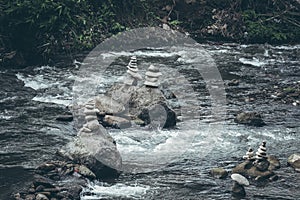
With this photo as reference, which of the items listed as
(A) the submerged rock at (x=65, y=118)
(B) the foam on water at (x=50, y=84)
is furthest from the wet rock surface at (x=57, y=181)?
(B) the foam on water at (x=50, y=84)

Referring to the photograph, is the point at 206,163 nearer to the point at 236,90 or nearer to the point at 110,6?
the point at 236,90

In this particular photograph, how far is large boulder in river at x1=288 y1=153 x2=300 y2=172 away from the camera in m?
14.4

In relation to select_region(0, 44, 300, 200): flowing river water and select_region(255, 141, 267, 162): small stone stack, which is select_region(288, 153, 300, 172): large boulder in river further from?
select_region(255, 141, 267, 162): small stone stack

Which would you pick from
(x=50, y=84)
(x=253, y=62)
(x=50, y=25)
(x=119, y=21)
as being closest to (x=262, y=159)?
(x=50, y=84)

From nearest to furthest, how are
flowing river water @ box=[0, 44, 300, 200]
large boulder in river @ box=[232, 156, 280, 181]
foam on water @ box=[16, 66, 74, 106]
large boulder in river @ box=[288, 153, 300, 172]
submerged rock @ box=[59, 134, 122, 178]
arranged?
flowing river water @ box=[0, 44, 300, 200] → submerged rock @ box=[59, 134, 122, 178] → large boulder in river @ box=[232, 156, 280, 181] → large boulder in river @ box=[288, 153, 300, 172] → foam on water @ box=[16, 66, 74, 106]

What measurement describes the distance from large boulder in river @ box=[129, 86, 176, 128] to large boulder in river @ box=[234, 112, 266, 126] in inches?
75.8

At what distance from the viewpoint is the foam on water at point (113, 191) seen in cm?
1255

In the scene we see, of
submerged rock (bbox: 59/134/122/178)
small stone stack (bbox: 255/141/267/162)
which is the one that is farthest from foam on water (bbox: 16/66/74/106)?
small stone stack (bbox: 255/141/267/162)

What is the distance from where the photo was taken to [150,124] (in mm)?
16656

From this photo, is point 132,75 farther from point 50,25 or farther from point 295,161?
point 295,161

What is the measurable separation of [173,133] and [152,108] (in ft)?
3.22

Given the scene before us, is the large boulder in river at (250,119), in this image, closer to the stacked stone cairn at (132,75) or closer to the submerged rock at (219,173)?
the stacked stone cairn at (132,75)

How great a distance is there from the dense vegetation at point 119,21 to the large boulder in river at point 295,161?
1055cm

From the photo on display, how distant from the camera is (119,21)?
2536 cm
